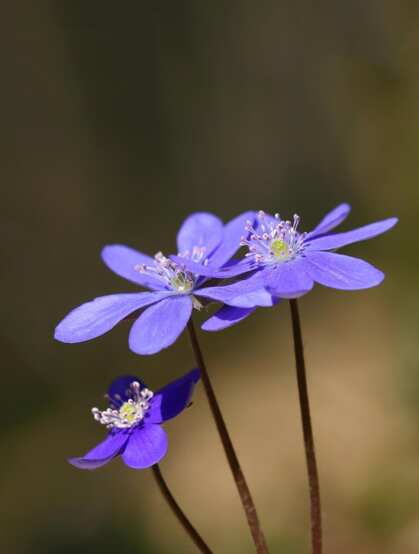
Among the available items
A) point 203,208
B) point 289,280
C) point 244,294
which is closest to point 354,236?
point 289,280

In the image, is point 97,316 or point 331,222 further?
point 331,222

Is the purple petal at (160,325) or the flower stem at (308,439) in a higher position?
the purple petal at (160,325)

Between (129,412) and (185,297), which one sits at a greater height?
(185,297)

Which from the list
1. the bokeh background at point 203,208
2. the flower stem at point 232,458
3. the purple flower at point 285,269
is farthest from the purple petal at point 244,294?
the bokeh background at point 203,208

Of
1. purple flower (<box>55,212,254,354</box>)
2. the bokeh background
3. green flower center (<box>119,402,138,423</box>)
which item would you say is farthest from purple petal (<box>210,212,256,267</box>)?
the bokeh background

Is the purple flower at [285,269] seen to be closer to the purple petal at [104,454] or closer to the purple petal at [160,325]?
the purple petal at [160,325]

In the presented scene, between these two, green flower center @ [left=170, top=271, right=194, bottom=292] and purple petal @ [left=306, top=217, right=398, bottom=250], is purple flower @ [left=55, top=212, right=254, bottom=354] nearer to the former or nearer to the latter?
green flower center @ [left=170, top=271, right=194, bottom=292]

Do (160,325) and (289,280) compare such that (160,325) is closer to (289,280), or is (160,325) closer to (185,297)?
(185,297)
